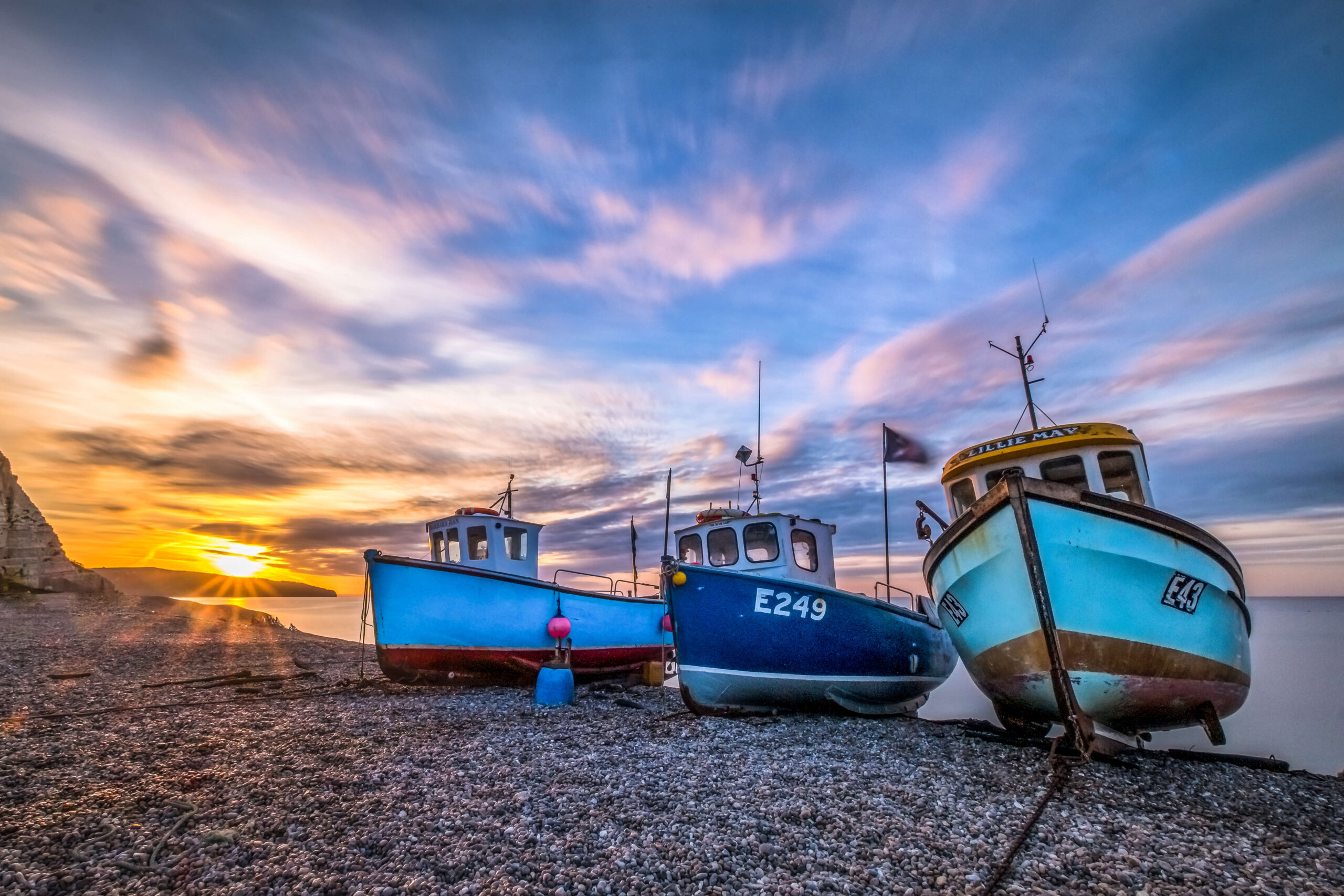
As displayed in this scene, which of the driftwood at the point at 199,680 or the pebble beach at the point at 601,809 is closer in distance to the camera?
the pebble beach at the point at 601,809

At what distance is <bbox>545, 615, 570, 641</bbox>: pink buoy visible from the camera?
1248 centimetres

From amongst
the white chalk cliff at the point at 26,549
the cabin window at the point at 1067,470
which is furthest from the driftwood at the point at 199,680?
the white chalk cliff at the point at 26,549

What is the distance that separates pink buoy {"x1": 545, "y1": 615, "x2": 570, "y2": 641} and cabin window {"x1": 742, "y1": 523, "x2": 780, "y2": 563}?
13.4 ft

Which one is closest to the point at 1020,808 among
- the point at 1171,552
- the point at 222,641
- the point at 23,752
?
the point at 1171,552

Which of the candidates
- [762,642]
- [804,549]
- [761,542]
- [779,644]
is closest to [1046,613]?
[779,644]

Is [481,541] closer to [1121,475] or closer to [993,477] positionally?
[993,477]

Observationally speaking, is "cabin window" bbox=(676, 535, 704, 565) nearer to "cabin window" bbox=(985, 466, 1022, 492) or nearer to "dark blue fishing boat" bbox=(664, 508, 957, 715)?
"dark blue fishing boat" bbox=(664, 508, 957, 715)

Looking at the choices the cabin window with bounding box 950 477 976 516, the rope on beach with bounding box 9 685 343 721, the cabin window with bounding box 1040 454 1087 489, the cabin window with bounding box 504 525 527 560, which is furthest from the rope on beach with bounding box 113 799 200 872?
the cabin window with bounding box 1040 454 1087 489

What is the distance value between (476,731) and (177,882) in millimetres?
4919

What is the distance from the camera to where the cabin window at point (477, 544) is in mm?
14766

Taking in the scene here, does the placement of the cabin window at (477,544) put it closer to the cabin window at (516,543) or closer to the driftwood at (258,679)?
the cabin window at (516,543)

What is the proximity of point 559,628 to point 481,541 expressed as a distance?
12.0ft

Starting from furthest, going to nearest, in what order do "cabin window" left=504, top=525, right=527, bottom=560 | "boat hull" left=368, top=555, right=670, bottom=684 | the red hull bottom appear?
1. "cabin window" left=504, top=525, right=527, bottom=560
2. the red hull bottom
3. "boat hull" left=368, top=555, right=670, bottom=684

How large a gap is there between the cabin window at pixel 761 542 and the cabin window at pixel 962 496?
335 centimetres
